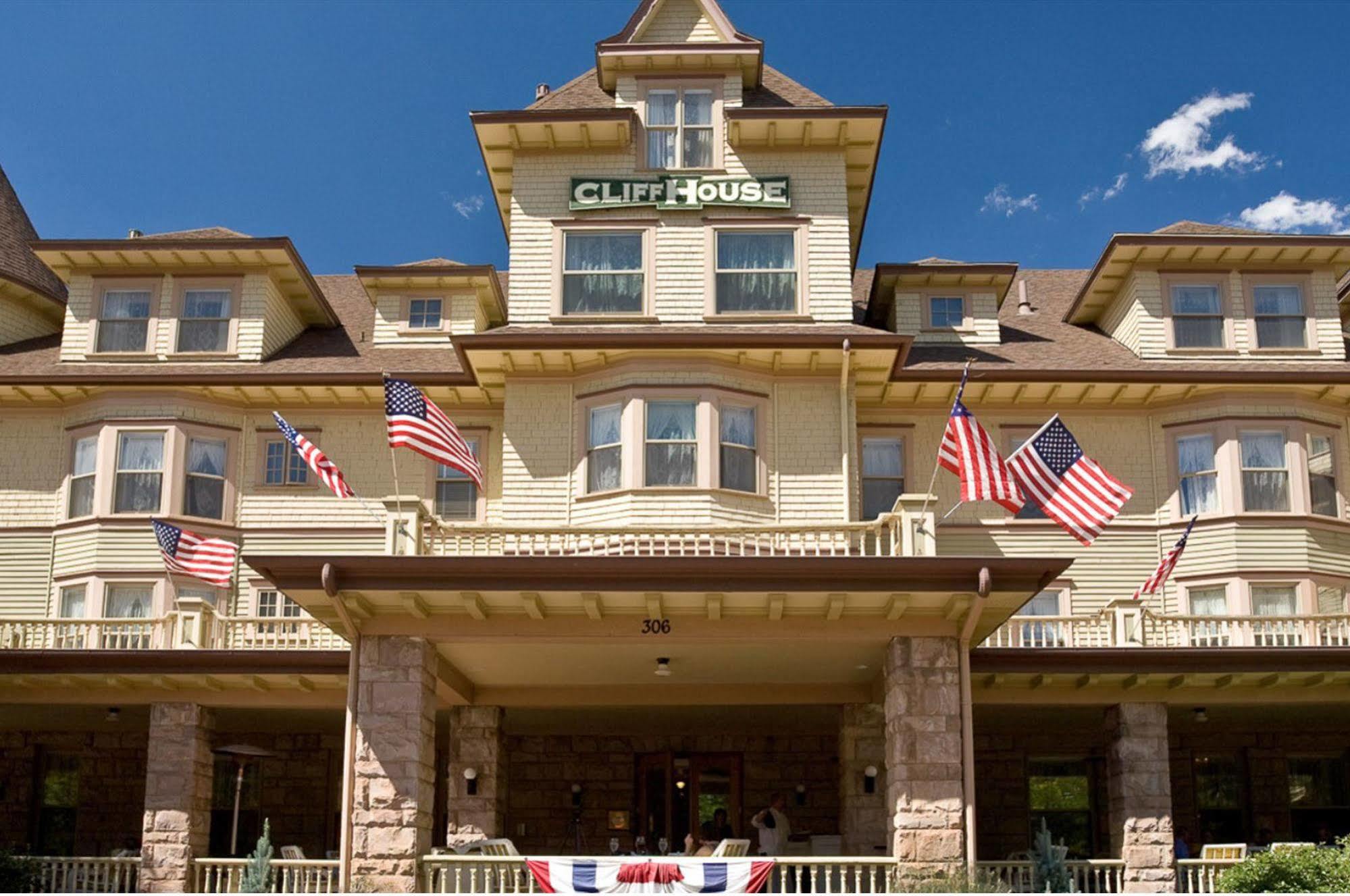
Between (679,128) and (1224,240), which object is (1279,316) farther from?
(679,128)

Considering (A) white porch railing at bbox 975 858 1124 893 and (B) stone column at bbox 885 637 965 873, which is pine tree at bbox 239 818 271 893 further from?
→ (A) white porch railing at bbox 975 858 1124 893

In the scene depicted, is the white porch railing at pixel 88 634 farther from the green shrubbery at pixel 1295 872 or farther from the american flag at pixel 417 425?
the green shrubbery at pixel 1295 872

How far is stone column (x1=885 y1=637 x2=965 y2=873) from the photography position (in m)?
18.5

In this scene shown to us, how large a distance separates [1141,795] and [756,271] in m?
11.1

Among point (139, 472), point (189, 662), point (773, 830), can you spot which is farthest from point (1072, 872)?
point (139, 472)

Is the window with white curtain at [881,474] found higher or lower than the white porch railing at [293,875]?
higher

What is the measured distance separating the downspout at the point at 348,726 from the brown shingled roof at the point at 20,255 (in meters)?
15.4

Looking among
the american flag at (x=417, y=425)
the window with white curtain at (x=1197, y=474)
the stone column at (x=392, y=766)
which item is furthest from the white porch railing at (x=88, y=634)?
the window with white curtain at (x=1197, y=474)

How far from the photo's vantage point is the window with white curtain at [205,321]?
92.9 ft

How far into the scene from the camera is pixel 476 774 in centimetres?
2370

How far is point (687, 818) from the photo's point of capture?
28.1 meters

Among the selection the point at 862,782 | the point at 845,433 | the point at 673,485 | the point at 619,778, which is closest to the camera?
the point at 862,782

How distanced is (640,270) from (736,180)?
252 centimetres

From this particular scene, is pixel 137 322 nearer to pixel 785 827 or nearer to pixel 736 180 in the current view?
pixel 736 180
